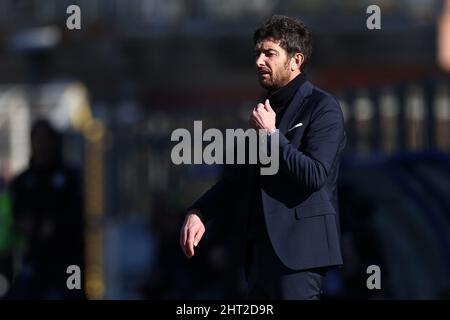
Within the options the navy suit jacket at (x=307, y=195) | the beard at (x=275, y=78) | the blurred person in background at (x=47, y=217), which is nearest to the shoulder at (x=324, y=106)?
the navy suit jacket at (x=307, y=195)

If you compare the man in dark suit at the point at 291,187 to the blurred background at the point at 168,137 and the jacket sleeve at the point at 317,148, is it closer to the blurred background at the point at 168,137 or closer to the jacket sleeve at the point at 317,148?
the jacket sleeve at the point at 317,148

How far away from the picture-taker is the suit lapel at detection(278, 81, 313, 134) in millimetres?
5812

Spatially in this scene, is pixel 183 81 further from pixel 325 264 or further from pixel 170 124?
pixel 325 264

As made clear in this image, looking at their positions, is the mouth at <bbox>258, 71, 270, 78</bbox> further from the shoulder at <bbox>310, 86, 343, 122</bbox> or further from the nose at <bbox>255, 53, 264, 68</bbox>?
the shoulder at <bbox>310, 86, 343, 122</bbox>

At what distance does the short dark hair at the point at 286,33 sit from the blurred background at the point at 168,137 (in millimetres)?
4371

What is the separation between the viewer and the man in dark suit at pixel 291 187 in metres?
5.66

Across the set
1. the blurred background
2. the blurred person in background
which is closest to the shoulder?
the blurred background

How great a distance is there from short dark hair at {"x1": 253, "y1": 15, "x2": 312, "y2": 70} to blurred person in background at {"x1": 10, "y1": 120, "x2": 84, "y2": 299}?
4763mm

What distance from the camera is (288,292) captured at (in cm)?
568

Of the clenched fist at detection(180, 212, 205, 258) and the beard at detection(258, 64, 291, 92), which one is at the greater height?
the beard at detection(258, 64, 291, 92)

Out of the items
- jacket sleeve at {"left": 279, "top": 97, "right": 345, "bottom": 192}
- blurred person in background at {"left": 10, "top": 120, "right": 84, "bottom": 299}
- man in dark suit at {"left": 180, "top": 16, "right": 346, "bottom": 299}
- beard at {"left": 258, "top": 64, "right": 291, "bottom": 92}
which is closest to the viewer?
jacket sleeve at {"left": 279, "top": 97, "right": 345, "bottom": 192}

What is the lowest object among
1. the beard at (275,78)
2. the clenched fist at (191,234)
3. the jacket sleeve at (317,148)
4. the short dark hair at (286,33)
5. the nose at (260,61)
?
the clenched fist at (191,234)

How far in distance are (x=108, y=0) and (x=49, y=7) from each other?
3.03 feet

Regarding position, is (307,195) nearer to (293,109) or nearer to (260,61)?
(293,109)
